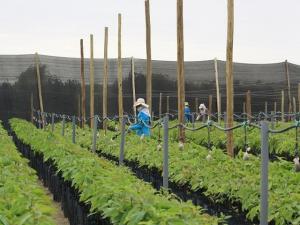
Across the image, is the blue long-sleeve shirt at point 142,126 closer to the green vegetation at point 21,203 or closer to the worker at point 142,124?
the worker at point 142,124

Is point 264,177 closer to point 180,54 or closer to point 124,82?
point 180,54

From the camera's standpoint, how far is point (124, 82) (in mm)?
27922

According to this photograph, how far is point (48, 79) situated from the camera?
26797 mm

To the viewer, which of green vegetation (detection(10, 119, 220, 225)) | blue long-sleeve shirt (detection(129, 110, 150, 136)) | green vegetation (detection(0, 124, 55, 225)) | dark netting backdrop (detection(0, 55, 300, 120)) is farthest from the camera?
dark netting backdrop (detection(0, 55, 300, 120))

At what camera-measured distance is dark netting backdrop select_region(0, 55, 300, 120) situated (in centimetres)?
2617

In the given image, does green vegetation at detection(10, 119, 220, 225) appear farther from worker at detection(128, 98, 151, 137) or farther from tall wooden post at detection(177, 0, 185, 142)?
worker at detection(128, 98, 151, 137)

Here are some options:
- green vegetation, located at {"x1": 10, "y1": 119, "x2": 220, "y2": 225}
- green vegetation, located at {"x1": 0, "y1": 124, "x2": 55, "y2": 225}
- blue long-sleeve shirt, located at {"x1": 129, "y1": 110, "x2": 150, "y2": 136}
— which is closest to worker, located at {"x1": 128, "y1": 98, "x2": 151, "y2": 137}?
blue long-sleeve shirt, located at {"x1": 129, "y1": 110, "x2": 150, "y2": 136}

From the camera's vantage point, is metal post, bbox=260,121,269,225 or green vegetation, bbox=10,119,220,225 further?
metal post, bbox=260,121,269,225

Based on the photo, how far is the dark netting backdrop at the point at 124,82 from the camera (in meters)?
26.2

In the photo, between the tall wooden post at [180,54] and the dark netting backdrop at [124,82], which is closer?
the tall wooden post at [180,54]

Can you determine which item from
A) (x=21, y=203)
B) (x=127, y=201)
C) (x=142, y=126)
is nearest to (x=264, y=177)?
(x=127, y=201)

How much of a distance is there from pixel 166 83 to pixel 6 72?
27.8 ft

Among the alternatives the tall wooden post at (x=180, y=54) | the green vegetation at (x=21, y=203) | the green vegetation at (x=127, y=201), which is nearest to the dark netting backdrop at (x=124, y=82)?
the tall wooden post at (x=180, y=54)

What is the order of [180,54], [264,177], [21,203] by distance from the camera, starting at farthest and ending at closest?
[180,54]
[264,177]
[21,203]
